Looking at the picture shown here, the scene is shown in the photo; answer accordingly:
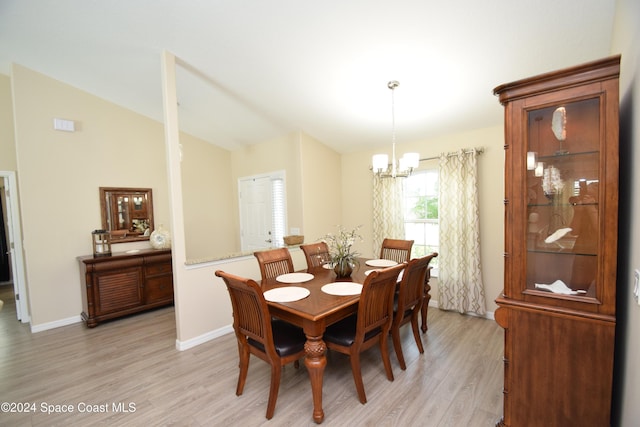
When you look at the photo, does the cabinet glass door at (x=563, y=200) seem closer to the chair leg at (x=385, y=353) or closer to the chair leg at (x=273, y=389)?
the chair leg at (x=385, y=353)

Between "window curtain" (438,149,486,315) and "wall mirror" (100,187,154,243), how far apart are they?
4272 millimetres

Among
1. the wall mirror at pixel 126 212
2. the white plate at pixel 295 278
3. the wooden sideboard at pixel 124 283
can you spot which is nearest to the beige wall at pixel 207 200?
the wall mirror at pixel 126 212

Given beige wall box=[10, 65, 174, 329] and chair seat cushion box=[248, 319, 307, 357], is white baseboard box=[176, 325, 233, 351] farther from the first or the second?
beige wall box=[10, 65, 174, 329]

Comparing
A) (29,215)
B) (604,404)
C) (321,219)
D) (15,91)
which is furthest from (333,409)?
(15,91)

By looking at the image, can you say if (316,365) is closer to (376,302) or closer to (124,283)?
(376,302)

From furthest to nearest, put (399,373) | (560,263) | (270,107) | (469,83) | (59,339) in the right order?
(270,107), (59,339), (469,83), (399,373), (560,263)

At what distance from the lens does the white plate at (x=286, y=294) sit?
2078 millimetres

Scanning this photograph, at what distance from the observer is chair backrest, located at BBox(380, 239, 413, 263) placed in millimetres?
3357

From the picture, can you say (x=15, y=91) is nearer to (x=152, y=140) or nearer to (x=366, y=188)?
(x=152, y=140)

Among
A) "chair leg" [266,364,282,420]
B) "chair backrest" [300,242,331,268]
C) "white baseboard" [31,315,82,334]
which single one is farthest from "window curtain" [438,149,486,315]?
"white baseboard" [31,315,82,334]

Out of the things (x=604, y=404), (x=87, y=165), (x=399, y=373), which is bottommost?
(x=399, y=373)

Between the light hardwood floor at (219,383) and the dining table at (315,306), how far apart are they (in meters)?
0.39

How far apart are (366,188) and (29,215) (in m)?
4.40

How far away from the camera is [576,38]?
78.7 inches
